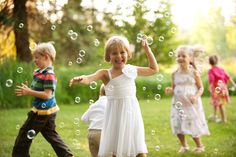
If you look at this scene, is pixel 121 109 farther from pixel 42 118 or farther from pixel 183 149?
pixel 183 149

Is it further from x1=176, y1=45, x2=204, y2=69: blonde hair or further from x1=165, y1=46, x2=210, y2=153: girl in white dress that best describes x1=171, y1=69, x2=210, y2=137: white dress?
x1=176, y1=45, x2=204, y2=69: blonde hair

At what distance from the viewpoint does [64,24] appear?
25.9 feet

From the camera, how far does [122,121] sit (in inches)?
116

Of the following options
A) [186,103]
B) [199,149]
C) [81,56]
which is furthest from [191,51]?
[81,56]

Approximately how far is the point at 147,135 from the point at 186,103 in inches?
30.0

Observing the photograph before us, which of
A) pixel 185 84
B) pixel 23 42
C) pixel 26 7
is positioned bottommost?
pixel 185 84

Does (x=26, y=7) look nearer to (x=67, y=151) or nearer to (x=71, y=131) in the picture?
(x=71, y=131)

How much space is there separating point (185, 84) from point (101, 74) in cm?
130

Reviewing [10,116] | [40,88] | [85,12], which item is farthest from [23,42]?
[40,88]

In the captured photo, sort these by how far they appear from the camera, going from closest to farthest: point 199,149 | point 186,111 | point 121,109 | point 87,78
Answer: point 87,78
point 121,109
point 199,149
point 186,111

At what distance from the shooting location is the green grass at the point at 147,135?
394 cm

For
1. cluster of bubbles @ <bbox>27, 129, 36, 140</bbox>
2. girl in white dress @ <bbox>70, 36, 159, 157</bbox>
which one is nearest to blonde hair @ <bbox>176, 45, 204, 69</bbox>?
girl in white dress @ <bbox>70, 36, 159, 157</bbox>

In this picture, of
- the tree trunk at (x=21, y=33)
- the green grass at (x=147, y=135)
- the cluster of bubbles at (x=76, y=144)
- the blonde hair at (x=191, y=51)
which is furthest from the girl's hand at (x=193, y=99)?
the tree trunk at (x=21, y=33)

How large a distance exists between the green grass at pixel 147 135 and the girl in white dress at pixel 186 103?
6.2 inches
